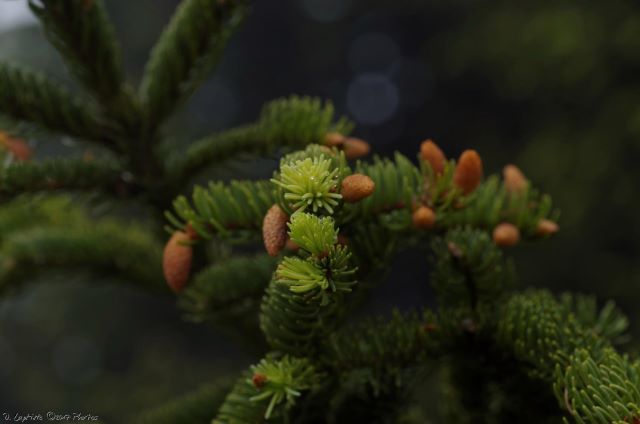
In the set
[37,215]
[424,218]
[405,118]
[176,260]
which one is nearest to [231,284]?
[176,260]

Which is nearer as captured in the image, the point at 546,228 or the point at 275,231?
the point at 275,231

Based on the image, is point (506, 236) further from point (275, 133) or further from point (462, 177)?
point (275, 133)

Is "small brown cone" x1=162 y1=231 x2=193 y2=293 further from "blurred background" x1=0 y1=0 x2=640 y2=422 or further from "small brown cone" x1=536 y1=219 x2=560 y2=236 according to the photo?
"blurred background" x1=0 y1=0 x2=640 y2=422

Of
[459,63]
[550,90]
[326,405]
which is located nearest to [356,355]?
[326,405]

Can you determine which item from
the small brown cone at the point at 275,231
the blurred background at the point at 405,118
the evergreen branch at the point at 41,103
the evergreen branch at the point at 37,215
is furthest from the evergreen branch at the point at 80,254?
the blurred background at the point at 405,118

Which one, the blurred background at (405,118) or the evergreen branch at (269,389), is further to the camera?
the blurred background at (405,118)

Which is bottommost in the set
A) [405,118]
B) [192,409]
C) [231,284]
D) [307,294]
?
[405,118]

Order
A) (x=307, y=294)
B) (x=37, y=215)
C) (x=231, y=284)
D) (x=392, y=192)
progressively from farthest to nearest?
(x=37, y=215), (x=231, y=284), (x=392, y=192), (x=307, y=294)

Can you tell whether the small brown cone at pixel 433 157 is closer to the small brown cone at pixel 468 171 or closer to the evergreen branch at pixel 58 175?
the small brown cone at pixel 468 171
